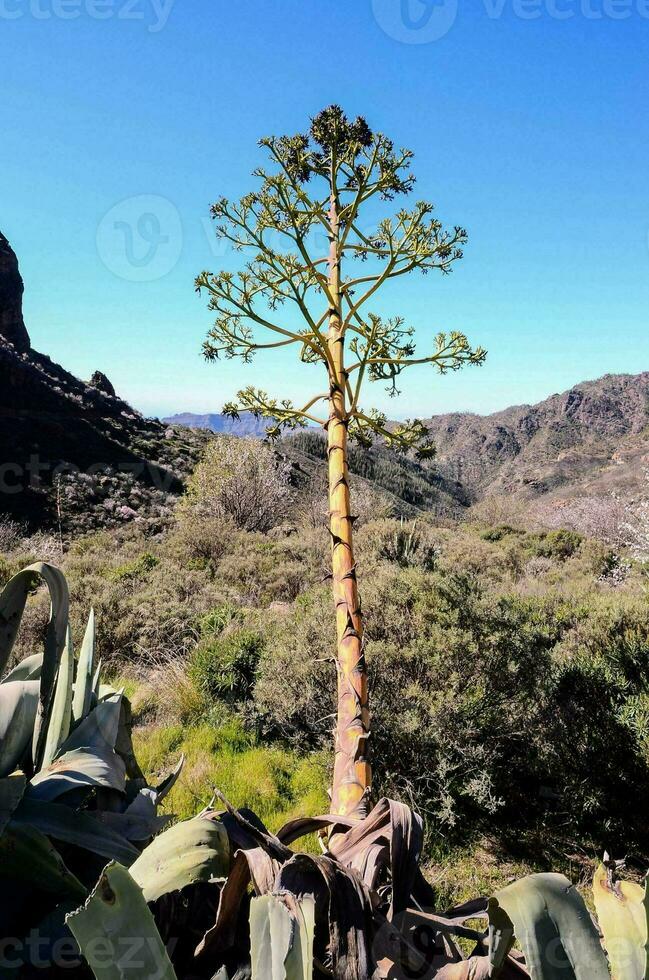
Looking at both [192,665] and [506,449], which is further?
[506,449]

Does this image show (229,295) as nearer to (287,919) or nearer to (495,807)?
(287,919)

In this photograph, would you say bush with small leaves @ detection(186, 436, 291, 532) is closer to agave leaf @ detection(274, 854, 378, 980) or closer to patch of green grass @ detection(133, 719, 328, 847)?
patch of green grass @ detection(133, 719, 328, 847)

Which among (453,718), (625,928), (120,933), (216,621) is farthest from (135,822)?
(216,621)

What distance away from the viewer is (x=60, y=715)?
1.34 metres

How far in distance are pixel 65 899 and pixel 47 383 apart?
41.0 metres

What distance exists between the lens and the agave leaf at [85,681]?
4.89 feet

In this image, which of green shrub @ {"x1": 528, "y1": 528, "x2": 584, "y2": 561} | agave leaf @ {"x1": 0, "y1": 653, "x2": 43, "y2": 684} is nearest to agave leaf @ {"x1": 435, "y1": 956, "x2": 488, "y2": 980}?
agave leaf @ {"x1": 0, "y1": 653, "x2": 43, "y2": 684}

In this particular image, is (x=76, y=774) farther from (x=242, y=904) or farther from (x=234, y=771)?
(x=234, y=771)

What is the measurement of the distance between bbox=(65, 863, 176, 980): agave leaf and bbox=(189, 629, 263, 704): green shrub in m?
4.62

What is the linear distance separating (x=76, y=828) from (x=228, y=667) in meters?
4.45

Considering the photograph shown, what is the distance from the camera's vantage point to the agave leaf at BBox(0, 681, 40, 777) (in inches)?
48.8

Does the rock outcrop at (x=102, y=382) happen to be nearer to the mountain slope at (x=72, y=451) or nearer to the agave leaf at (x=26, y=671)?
the mountain slope at (x=72, y=451)

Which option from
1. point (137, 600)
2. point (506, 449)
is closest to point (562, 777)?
point (137, 600)

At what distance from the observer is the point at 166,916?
0.86 meters
